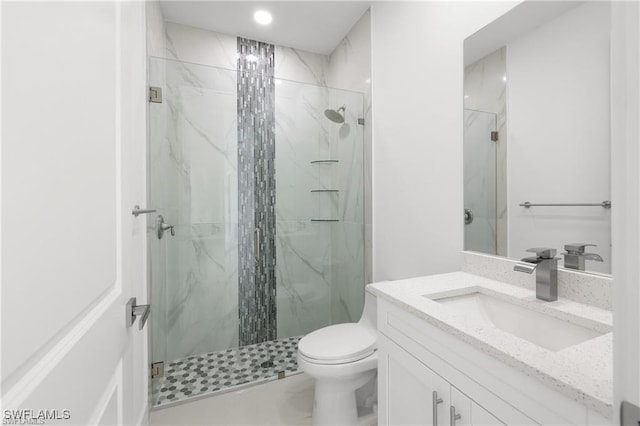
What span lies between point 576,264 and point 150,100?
6.88ft

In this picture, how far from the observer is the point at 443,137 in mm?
1529

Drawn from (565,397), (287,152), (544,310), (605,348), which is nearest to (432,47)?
→ (287,152)

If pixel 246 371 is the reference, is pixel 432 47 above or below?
above

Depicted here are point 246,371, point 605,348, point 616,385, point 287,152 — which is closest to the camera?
point 616,385

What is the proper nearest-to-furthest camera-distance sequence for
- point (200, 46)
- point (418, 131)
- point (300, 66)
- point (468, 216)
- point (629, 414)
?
point (629, 414) < point (468, 216) < point (418, 131) < point (200, 46) < point (300, 66)

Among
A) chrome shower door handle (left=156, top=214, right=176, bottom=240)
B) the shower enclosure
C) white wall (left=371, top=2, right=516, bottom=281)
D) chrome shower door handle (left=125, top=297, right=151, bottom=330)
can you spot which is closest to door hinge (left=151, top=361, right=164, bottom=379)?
the shower enclosure

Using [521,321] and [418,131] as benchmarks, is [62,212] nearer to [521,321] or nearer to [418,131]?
[521,321]

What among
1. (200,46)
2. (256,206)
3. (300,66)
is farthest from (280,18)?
(256,206)

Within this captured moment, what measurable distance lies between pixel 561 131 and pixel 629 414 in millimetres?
1017

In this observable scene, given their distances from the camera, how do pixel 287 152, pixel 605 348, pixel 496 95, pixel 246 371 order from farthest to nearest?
pixel 287 152
pixel 246 371
pixel 496 95
pixel 605 348

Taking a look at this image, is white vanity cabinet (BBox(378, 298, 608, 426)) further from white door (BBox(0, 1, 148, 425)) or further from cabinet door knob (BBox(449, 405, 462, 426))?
white door (BBox(0, 1, 148, 425))

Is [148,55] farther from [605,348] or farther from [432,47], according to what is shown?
[605,348]

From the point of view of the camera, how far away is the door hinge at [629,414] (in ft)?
1.09

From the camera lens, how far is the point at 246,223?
217 centimetres
